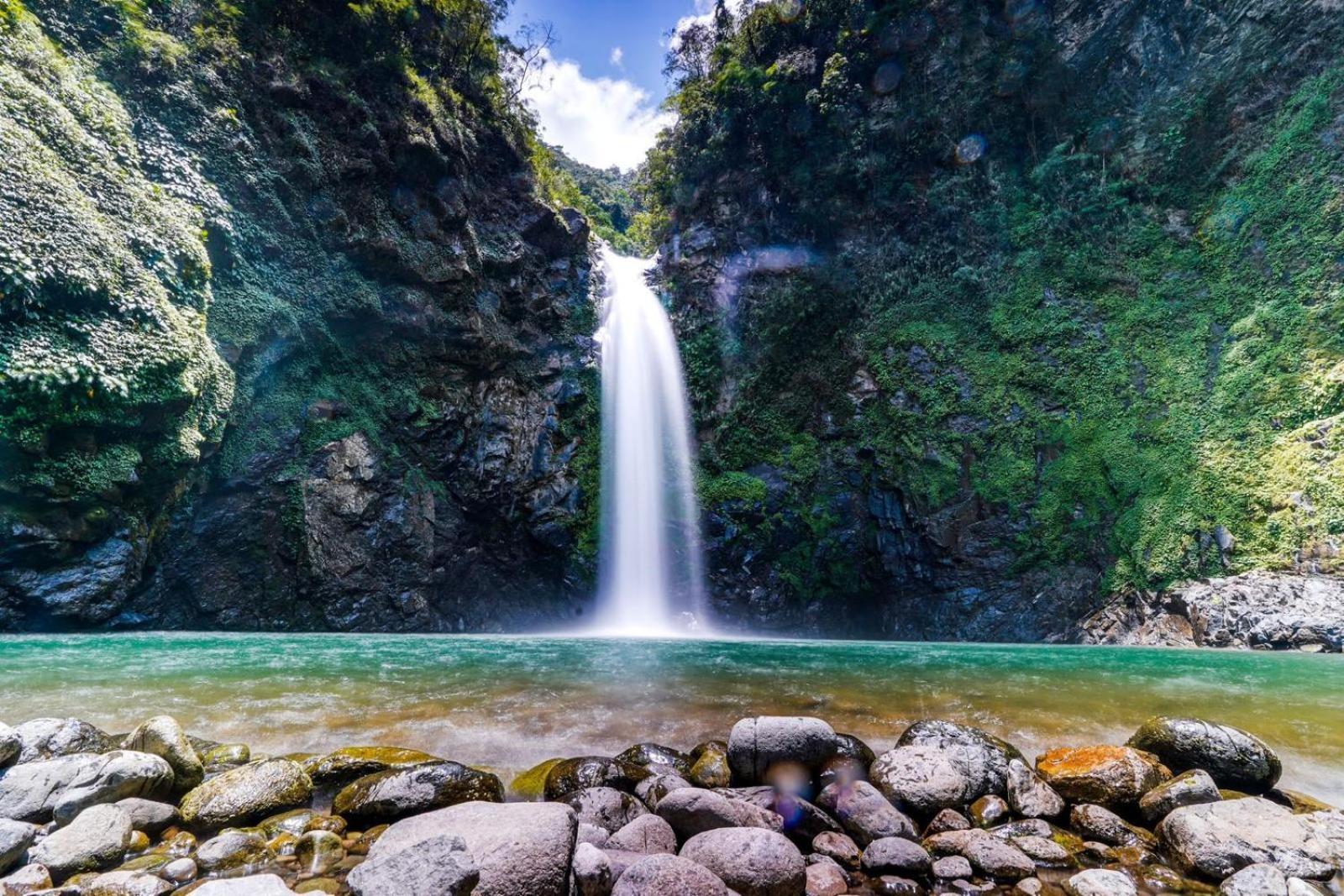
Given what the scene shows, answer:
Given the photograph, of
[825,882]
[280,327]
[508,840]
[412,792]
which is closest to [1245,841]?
[825,882]

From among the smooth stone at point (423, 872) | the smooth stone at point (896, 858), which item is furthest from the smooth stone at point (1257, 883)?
the smooth stone at point (423, 872)

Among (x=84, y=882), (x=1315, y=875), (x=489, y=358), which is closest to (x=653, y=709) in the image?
(x=84, y=882)

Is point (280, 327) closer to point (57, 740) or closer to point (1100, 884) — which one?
point (57, 740)

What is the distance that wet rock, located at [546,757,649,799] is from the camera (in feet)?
14.1

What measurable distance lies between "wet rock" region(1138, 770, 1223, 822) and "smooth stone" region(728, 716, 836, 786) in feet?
7.17

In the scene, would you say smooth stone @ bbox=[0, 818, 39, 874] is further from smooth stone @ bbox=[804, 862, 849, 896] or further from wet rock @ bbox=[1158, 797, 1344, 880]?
wet rock @ bbox=[1158, 797, 1344, 880]

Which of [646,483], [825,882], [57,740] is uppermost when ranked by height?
[646,483]

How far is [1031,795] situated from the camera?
4.36 metres

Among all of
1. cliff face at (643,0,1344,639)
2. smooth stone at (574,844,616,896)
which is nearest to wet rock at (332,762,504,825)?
smooth stone at (574,844,616,896)

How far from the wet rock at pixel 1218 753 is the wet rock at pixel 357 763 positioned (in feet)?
19.6

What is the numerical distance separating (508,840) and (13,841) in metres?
2.82

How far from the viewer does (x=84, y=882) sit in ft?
10.0

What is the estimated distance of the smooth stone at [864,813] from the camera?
12.9ft

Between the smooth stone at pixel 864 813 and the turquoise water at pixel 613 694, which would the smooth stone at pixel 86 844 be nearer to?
the turquoise water at pixel 613 694
